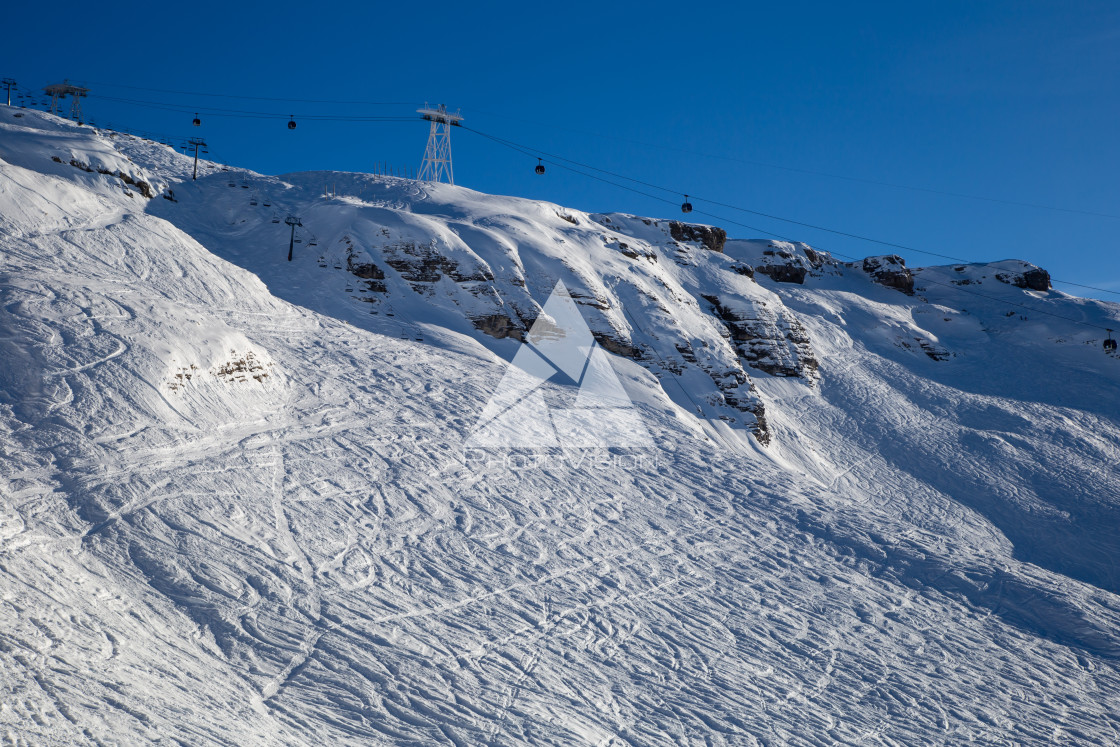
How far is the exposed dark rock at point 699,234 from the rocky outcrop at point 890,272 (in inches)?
615

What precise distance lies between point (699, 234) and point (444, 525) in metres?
36.0

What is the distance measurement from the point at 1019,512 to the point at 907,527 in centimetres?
985

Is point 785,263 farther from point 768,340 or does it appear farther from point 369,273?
point 369,273

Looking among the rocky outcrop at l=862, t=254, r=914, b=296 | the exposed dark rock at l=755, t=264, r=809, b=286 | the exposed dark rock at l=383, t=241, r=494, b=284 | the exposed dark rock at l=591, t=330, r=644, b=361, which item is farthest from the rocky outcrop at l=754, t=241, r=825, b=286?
the exposed dark rock at l=383, t=241, r=494, b=284

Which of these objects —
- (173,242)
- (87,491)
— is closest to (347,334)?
(173,242)

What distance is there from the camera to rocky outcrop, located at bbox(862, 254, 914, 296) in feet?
177

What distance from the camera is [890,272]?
178ft

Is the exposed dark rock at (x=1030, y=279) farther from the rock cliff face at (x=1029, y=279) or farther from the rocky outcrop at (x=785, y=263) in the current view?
the rocky outcrop at (x=785, y=263)

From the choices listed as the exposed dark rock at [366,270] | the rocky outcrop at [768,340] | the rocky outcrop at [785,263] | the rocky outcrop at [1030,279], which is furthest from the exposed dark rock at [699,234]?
the rocky outcrop at [1030,279]

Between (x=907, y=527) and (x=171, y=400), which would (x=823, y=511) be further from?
(x=171, y=400)

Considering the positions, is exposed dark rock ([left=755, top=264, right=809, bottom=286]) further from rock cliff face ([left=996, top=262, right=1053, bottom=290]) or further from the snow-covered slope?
the snow-covered slope

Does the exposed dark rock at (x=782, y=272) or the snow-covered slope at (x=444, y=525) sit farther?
the exposed dark rock at (x=782, y=272)

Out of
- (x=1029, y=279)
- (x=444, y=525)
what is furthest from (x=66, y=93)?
(x=1029, y=279)

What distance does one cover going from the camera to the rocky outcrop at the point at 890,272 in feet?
177
